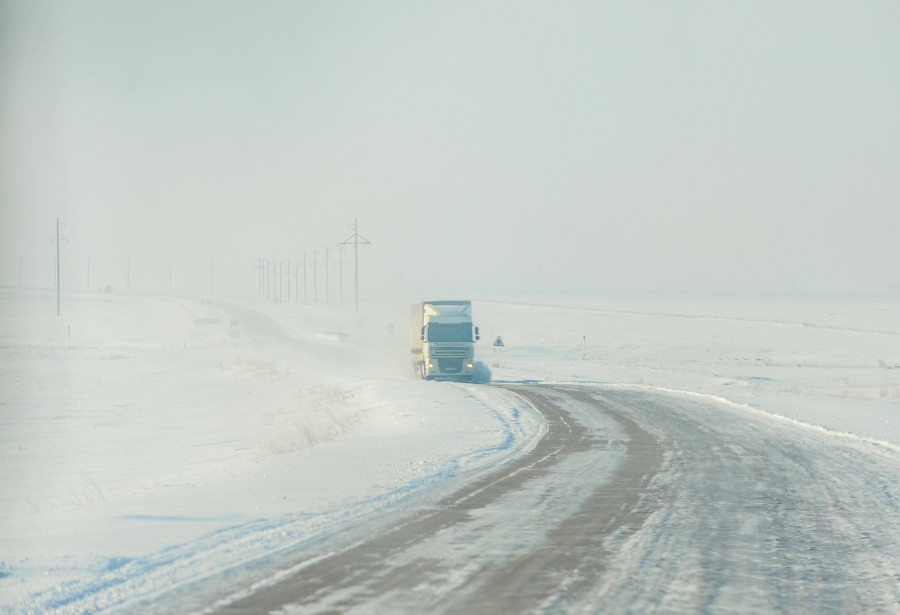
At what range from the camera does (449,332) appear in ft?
142

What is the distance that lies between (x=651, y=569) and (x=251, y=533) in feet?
13.8

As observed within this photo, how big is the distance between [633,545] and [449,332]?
3371cm

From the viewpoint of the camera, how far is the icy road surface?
24.3ft

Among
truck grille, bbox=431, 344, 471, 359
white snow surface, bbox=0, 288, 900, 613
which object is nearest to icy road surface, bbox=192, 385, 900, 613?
white snow surface, bbox=0, 288, 900, 613

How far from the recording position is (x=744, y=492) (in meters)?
13.4

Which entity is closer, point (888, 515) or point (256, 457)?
point (888, 515)

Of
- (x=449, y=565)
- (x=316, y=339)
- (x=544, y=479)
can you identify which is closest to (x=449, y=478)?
(x=544, y=479)

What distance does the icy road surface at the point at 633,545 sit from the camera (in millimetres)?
7418

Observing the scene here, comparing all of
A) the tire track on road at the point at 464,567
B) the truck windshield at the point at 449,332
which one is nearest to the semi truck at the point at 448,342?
the truck windshield at the point at 449,332

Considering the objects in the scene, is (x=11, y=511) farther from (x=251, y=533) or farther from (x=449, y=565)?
(x=449, y=565)

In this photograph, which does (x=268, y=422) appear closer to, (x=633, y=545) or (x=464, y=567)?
(x=633, y=545)

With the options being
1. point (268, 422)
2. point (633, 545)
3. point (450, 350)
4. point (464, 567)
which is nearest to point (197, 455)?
point (268, 422)

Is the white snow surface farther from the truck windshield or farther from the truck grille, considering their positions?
the truck windshield

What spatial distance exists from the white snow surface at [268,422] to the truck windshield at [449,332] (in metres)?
2.99
